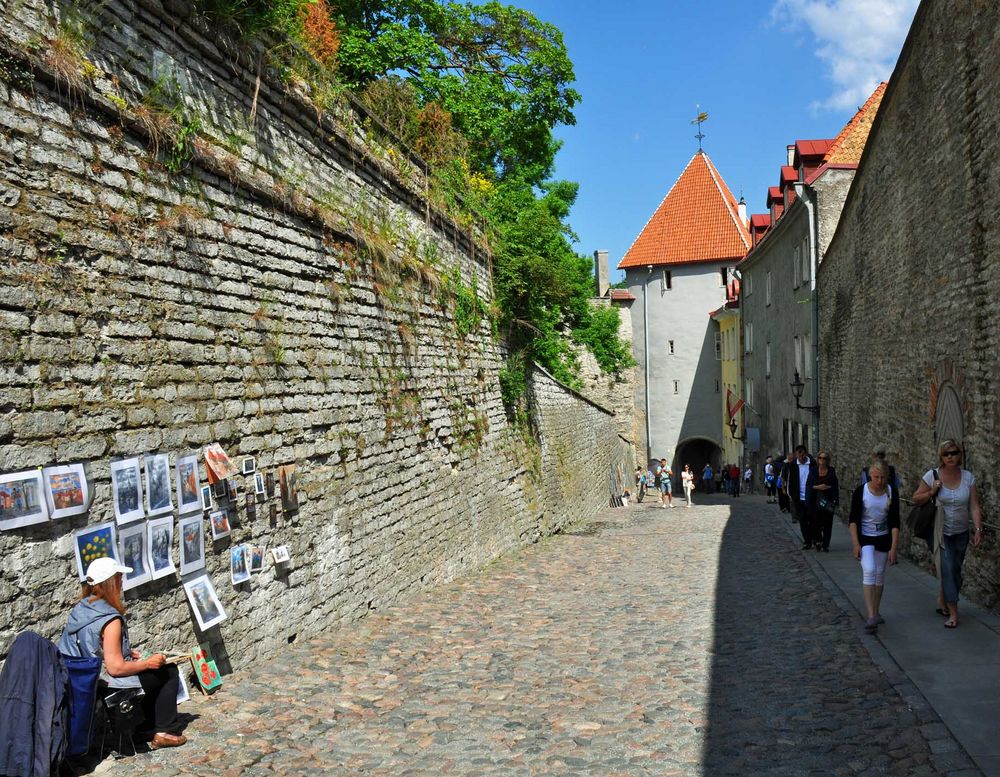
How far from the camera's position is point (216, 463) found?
6.85 metres

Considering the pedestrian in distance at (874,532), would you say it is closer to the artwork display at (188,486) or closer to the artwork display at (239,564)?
the artwork display at (239,564)

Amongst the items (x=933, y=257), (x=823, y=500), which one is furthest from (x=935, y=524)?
(x=823, y=500)

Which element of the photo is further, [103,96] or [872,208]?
[872,208]

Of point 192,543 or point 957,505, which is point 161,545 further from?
point 957,505

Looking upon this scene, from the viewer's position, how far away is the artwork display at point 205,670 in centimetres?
624

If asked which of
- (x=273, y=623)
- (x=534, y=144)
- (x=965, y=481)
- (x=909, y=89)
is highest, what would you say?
(x=534, y=144)

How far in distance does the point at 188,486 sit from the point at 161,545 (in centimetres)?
52

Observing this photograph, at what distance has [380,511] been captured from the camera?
9.95 m

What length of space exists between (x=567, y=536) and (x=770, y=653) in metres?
10.8

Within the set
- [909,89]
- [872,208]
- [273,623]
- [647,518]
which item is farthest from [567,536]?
[273,623]

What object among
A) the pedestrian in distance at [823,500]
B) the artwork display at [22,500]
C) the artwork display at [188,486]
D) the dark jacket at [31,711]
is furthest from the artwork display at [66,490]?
the pedestrian in distance at [823,500]

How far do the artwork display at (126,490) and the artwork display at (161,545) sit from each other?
183mm

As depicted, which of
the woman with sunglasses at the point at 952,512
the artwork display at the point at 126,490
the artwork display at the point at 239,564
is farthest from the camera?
the woman with sunglasses at the point at 952,512

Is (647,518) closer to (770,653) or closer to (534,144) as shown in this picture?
(534,144)
